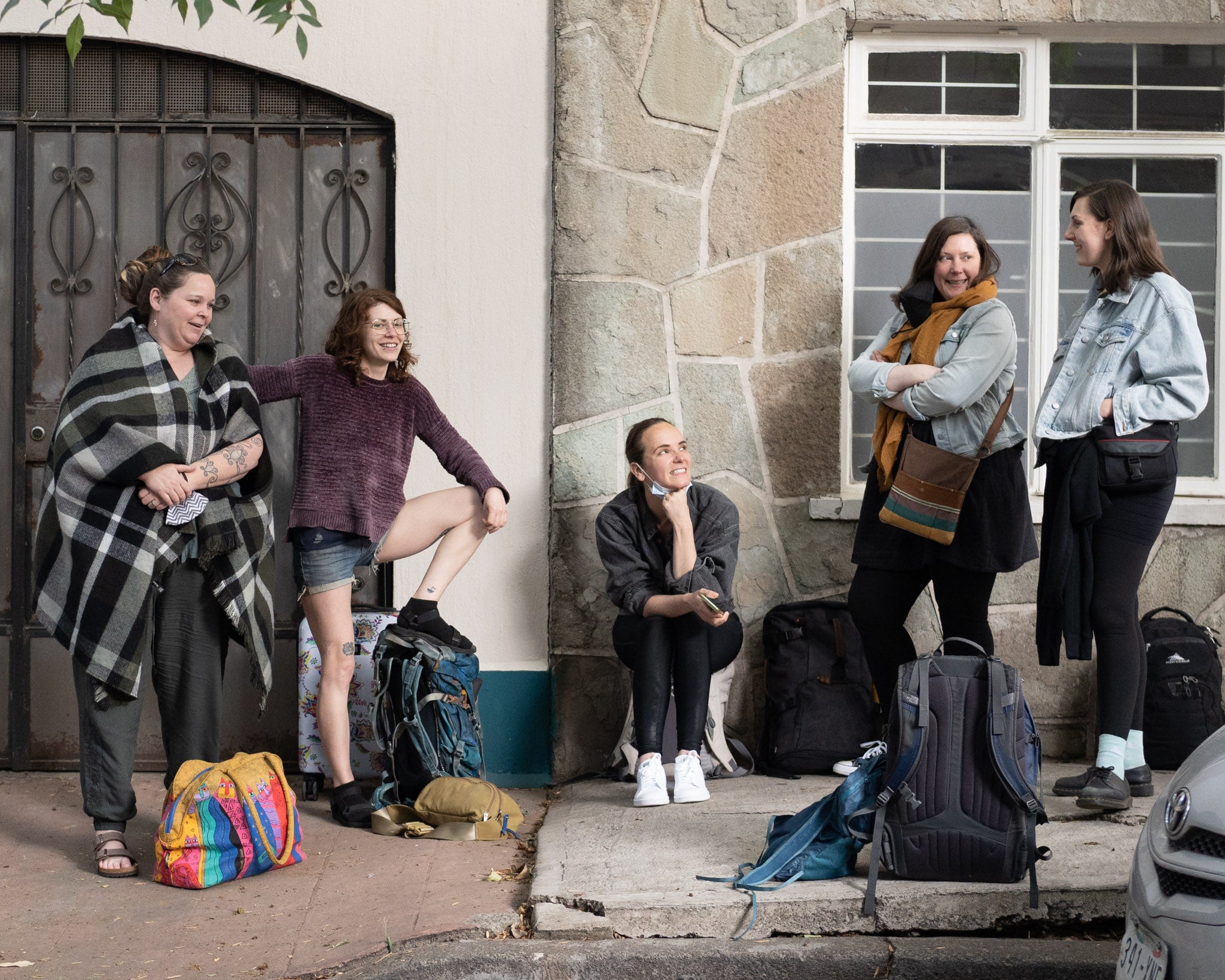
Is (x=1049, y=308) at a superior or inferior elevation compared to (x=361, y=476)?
superior

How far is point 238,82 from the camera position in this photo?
199 inches

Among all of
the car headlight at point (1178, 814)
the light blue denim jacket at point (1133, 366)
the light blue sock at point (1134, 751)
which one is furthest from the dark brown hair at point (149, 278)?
the light blue sock at point (1134, 751)

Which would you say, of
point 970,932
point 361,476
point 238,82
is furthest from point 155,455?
point 970,932

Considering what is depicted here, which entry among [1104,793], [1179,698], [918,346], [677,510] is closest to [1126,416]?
[918,346]

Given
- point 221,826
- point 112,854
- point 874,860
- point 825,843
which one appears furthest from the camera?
point 112,854

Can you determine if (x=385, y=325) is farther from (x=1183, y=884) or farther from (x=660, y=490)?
(x=1183, y=884)

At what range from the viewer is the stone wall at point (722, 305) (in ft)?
16.1

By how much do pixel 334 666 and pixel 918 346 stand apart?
7.57ft

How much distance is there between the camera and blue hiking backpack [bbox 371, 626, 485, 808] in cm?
431

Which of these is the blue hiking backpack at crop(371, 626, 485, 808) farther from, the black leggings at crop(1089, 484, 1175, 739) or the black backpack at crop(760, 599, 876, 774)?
the black leggings at crop(1089, 484, 1175, 739)

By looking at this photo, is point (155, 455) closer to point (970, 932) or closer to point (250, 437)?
point (250, 437)

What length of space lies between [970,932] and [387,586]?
2.73 meters

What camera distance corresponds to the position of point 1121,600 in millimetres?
3924

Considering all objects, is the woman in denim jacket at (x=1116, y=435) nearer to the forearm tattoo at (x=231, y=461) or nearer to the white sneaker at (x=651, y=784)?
the white sneaker at (x=651, y=784)
